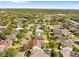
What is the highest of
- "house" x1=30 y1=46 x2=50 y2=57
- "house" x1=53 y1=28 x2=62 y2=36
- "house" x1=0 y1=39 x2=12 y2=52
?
"house" x1=53 y1=28 x2=62 y2=36

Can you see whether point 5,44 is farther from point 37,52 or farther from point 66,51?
point 66,51

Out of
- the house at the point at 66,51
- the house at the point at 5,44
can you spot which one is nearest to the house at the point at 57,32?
the house at the point at 66,51

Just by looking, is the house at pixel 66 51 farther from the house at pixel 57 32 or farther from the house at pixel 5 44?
the house at pixel 5 44

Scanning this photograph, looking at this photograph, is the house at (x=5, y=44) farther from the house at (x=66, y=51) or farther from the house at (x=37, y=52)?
the house at (x=66, y=51)

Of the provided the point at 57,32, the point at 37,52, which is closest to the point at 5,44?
the point at 37,52

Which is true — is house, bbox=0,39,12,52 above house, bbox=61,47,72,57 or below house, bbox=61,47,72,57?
above

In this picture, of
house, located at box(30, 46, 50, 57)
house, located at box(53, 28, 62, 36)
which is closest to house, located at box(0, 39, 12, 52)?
house, located at box(30, 46, 50, 57)

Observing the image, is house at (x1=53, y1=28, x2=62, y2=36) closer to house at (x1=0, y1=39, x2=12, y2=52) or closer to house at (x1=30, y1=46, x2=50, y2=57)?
house at (x1=30, y1=46, x2=50, y2=57)

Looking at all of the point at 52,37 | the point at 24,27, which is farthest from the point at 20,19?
the point at 52,37

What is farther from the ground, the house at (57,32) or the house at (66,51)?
the house at (57,32)

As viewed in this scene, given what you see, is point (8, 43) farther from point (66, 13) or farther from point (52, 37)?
point (66, 13)

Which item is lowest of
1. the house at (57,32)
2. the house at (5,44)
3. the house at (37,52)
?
the house at (37,52)
